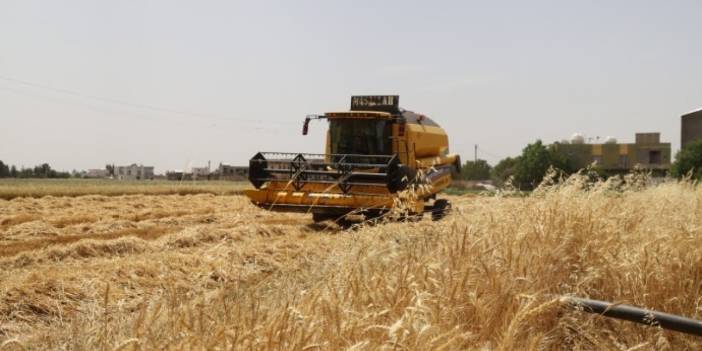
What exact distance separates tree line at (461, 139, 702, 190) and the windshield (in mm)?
20373

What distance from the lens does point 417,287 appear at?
3.44 meters

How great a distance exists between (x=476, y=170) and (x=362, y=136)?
6730 cm

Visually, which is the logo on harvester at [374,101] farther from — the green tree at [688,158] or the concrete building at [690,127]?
the concrete building at [690,127]

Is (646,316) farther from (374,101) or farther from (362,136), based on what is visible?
(374,101)

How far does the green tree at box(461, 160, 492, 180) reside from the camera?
79.4 meters

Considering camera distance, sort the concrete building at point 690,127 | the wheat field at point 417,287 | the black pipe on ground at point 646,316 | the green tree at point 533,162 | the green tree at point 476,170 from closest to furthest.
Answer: the wheat field at point 417,287
the black pipe on ground at point 646,316
the concrete building at point 690,127
the green tree at point 533,162
the green tree at point 476,170

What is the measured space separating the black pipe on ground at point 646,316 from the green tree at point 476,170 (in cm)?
7647

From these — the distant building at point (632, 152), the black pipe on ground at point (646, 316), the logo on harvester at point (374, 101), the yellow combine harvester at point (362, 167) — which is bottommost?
the black pipe on ground at point (646, 316)

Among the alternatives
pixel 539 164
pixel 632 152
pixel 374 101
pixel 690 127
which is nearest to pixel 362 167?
pixel 374 101

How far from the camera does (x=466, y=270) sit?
138 inches

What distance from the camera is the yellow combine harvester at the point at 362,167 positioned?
12.4m

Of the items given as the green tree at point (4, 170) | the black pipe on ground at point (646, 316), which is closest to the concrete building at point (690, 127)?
the black pipe on ground at point (646, 316)

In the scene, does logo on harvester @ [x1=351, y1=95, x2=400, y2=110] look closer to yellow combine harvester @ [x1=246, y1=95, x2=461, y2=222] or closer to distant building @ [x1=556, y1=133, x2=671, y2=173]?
yellow combine harvester @ [x1=246, y1=95, x2=461, y2=222]

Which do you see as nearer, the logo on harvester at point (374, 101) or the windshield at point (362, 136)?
the windshield at point (362, 136)
